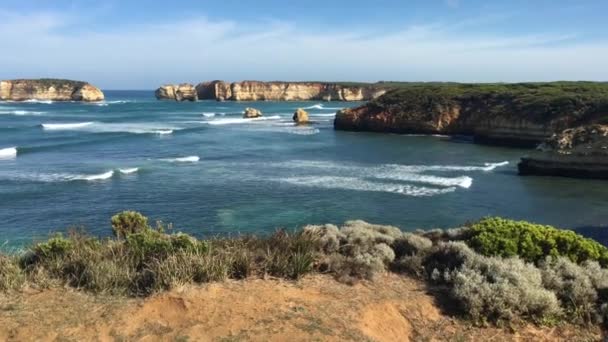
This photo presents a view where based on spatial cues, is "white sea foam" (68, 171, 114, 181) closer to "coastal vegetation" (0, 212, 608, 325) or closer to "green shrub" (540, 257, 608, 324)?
"coastal vegetation" (0, 212, 608, 325)

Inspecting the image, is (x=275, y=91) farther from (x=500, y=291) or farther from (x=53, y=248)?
(x=500, y=291)

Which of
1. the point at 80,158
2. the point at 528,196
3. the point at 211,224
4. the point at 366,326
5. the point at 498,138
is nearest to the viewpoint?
the point at 366,326

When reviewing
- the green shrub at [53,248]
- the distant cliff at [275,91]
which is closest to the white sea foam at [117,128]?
the green shrub at [53,248]

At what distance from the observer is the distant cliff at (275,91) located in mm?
174375

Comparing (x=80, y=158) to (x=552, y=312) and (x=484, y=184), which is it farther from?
(x=552, y=312)

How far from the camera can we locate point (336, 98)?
18412 cm

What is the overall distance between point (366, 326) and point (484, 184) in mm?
27242

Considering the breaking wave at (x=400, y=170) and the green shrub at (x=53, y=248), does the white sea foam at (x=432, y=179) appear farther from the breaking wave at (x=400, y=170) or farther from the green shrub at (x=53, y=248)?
the green shrub at (x=53, y=248)

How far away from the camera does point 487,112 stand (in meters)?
60.0

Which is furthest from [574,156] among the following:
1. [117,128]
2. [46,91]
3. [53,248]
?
[46,91]

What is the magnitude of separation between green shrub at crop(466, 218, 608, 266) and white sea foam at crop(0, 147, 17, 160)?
42.6 metres

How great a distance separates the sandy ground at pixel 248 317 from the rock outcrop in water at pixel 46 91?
170m

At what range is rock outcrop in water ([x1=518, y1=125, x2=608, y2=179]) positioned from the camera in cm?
3481

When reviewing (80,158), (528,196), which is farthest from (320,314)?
(80,158)
